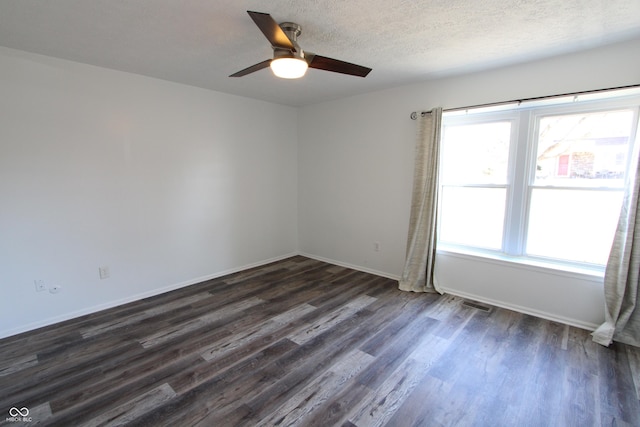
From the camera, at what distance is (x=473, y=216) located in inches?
136

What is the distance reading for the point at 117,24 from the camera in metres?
2.10

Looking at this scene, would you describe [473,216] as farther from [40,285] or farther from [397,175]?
[40,285]

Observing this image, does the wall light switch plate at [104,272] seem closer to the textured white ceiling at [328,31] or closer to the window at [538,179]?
the textured white ceiling at [328,31]

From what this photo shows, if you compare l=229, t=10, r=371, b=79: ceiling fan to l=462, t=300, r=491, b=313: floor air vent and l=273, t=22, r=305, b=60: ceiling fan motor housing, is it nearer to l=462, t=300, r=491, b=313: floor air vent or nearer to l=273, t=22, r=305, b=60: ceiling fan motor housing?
l=273, t=22, r=305, b=60: ceiling fan motor housing

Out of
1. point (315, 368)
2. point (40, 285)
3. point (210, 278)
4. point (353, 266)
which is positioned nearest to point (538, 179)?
point (353, 266)

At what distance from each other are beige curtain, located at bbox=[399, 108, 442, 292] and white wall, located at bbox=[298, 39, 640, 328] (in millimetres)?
156

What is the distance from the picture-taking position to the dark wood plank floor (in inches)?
70.2

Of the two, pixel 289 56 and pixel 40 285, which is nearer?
pixel 289 56

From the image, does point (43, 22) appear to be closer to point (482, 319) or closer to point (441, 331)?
point (441, 331)

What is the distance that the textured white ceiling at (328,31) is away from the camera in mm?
1855

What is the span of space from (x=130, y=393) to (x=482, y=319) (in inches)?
120

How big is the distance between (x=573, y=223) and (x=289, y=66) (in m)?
3.07

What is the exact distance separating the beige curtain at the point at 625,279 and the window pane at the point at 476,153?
1014 mm

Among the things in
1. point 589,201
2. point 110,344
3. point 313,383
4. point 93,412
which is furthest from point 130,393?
point 589,201
